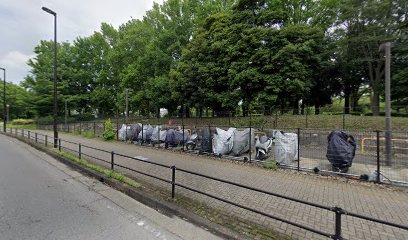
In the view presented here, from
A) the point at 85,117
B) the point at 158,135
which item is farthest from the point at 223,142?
the point at 85,117

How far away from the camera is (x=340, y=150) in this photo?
7020 mm

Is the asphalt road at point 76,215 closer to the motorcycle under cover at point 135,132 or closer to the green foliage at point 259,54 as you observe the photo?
the motorcycle under cover at point 135,132

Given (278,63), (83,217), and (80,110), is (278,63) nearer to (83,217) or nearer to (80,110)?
(83,217)

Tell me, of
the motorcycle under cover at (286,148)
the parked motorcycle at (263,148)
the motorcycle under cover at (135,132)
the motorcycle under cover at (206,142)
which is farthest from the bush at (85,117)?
the motorcycle under cover at (286,148)

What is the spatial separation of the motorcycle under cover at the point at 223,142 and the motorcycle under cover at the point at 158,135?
13.7 ft

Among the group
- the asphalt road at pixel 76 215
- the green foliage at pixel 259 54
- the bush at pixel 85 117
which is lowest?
the asphalt road at pixel 76 215

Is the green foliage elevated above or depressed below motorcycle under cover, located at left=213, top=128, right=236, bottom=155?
above

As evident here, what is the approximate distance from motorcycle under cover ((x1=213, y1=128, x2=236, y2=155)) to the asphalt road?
215 inches

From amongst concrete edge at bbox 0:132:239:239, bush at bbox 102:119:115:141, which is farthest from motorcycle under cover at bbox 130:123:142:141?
concrete edge at bbox 0:132:239:239

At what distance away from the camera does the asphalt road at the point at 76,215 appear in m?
3.67

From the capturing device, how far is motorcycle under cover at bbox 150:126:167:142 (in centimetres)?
1349

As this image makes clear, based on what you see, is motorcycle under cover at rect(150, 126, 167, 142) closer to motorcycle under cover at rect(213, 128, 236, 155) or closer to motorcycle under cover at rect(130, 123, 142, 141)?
motorcycle under cover at rect(130, 123, 142, 141)

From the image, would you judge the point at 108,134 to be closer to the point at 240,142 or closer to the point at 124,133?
the point at 124,133

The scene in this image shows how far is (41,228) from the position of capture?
382 cm
